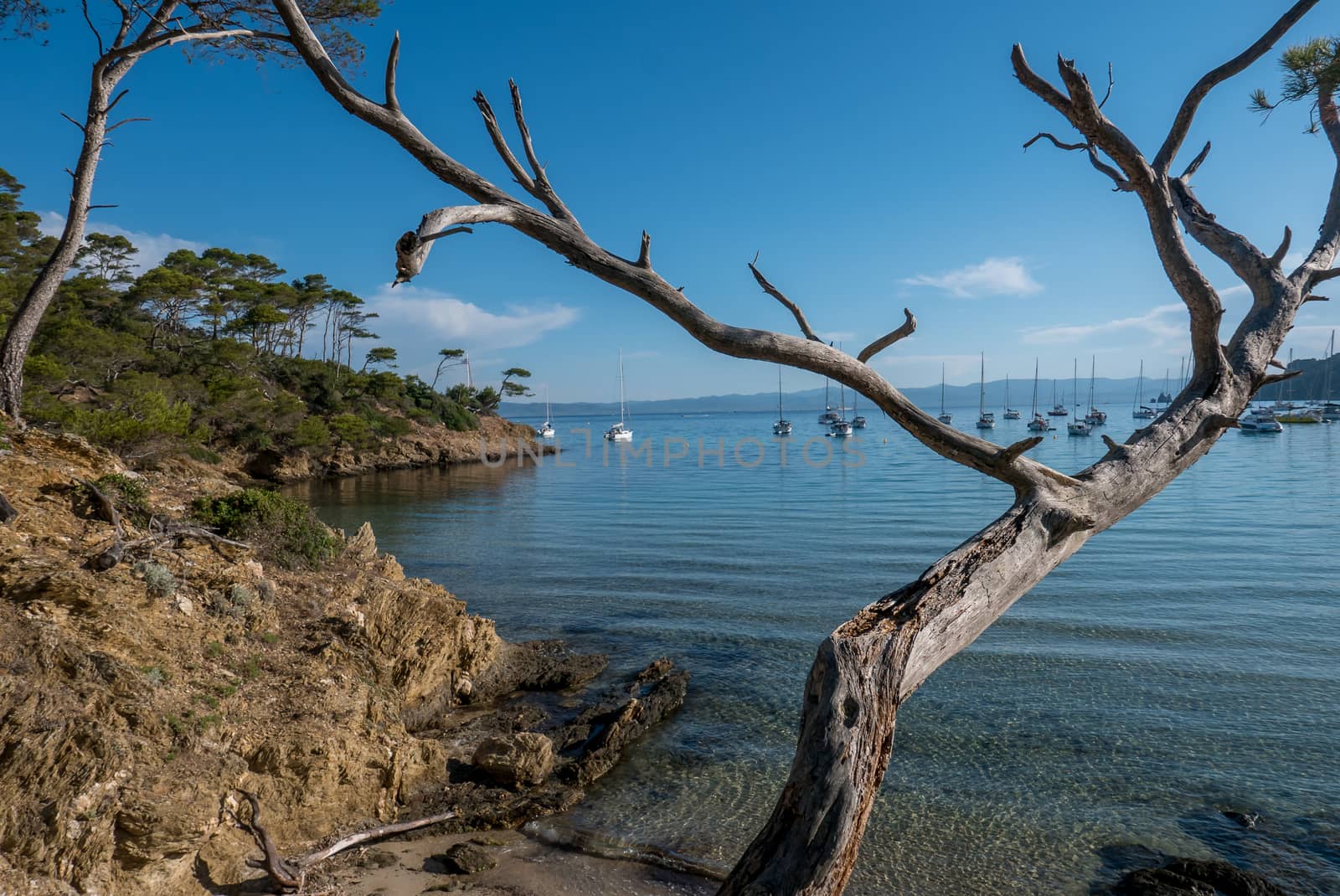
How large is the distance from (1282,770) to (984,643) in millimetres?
3923

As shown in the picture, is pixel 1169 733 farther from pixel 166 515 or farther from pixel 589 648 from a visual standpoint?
pixel 166 515

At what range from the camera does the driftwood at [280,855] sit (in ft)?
16.0

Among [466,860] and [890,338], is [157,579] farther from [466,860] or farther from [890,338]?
A: [890,338]

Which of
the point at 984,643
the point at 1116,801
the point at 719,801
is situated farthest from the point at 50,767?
the point at 984,643

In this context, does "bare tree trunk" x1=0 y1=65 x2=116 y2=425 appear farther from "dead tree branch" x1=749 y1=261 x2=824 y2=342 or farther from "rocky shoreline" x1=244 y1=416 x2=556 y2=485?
"rocky shoreline" x1=244 y1=416 x2=556 y2=485

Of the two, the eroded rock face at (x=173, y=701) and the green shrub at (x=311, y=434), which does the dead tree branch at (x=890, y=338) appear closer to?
the eroded rock face at (x=173, y=701)

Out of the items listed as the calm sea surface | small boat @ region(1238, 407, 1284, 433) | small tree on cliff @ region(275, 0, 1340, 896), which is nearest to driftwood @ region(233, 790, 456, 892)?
the calm sea surface

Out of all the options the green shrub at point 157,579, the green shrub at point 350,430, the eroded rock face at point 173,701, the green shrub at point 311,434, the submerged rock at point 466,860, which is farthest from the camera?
the green shrub at point 350,430

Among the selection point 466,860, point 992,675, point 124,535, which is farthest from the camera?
point 992,675

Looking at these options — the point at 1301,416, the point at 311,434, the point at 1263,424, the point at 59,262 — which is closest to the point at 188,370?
the point at 311,434

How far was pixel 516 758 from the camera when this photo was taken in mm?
6824

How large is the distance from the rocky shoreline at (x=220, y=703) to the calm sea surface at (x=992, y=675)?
3.39ft

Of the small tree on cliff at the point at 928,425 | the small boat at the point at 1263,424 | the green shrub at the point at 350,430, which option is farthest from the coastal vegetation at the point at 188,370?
the small boat at the point at 1263,424

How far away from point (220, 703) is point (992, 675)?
8.49 metres
